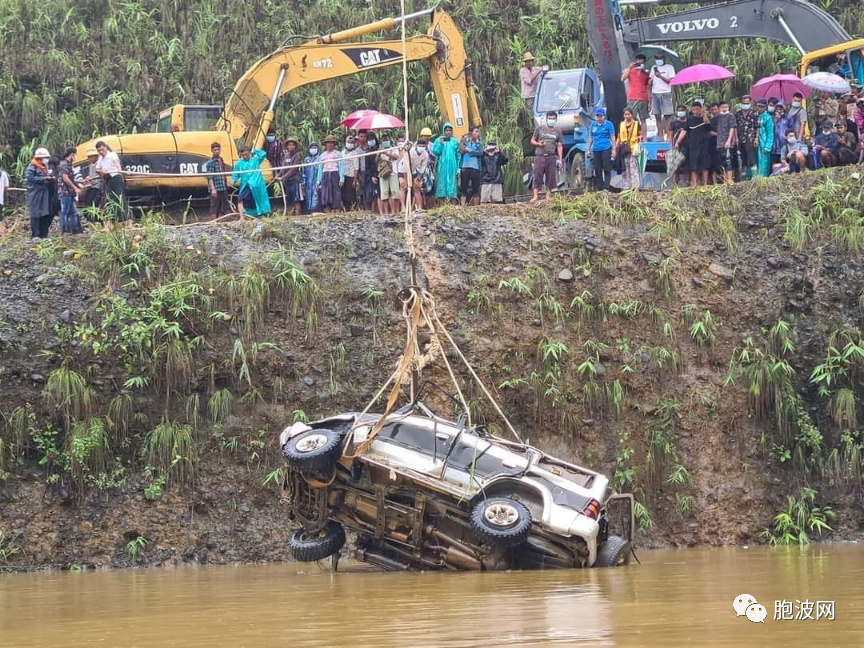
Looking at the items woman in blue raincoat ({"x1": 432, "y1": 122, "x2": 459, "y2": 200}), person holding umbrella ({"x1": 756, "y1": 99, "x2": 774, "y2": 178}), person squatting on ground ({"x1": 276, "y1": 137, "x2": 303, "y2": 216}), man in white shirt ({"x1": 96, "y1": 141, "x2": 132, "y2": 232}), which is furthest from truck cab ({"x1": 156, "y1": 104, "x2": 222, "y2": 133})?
person holding umbrella ({"x1": 756, "y1": 99, "x2": 774, "y2": 178})

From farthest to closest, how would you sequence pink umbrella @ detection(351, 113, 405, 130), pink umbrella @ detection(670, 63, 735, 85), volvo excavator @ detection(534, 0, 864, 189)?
volvo excavator @ detection(534, 0, 864, 189) < pink umbrella @ detection(670, 63, 735, 85) < pink umbrella @ detection(351, 113, 405, 130)

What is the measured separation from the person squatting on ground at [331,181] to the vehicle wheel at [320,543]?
9030 millimetres

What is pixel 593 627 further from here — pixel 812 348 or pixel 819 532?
pixel 812 348

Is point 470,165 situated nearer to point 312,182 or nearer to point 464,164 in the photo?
point 464,164

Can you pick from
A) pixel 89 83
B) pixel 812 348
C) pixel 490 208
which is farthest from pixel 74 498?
pixel 89 83

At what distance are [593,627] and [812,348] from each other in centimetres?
1134

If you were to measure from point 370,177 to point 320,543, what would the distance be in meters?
9.60

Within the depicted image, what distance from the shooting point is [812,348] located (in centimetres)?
1945

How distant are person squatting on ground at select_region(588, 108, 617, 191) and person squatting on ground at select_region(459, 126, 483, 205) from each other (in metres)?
1.94

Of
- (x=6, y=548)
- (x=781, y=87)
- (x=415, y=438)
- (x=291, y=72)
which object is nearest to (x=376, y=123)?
(x=291, y=72)

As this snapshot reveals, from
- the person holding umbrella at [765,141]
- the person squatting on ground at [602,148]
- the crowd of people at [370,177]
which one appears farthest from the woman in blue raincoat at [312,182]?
the person holding umbrella at [765,141]

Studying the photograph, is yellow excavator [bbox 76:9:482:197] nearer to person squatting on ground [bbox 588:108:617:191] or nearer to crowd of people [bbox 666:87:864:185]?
person squatting on ground [bbox 588:108:617:191]

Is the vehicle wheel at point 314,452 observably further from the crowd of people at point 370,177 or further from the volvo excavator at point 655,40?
the volvo excavator at point 655,40

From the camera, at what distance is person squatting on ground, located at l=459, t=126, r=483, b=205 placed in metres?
22.8
